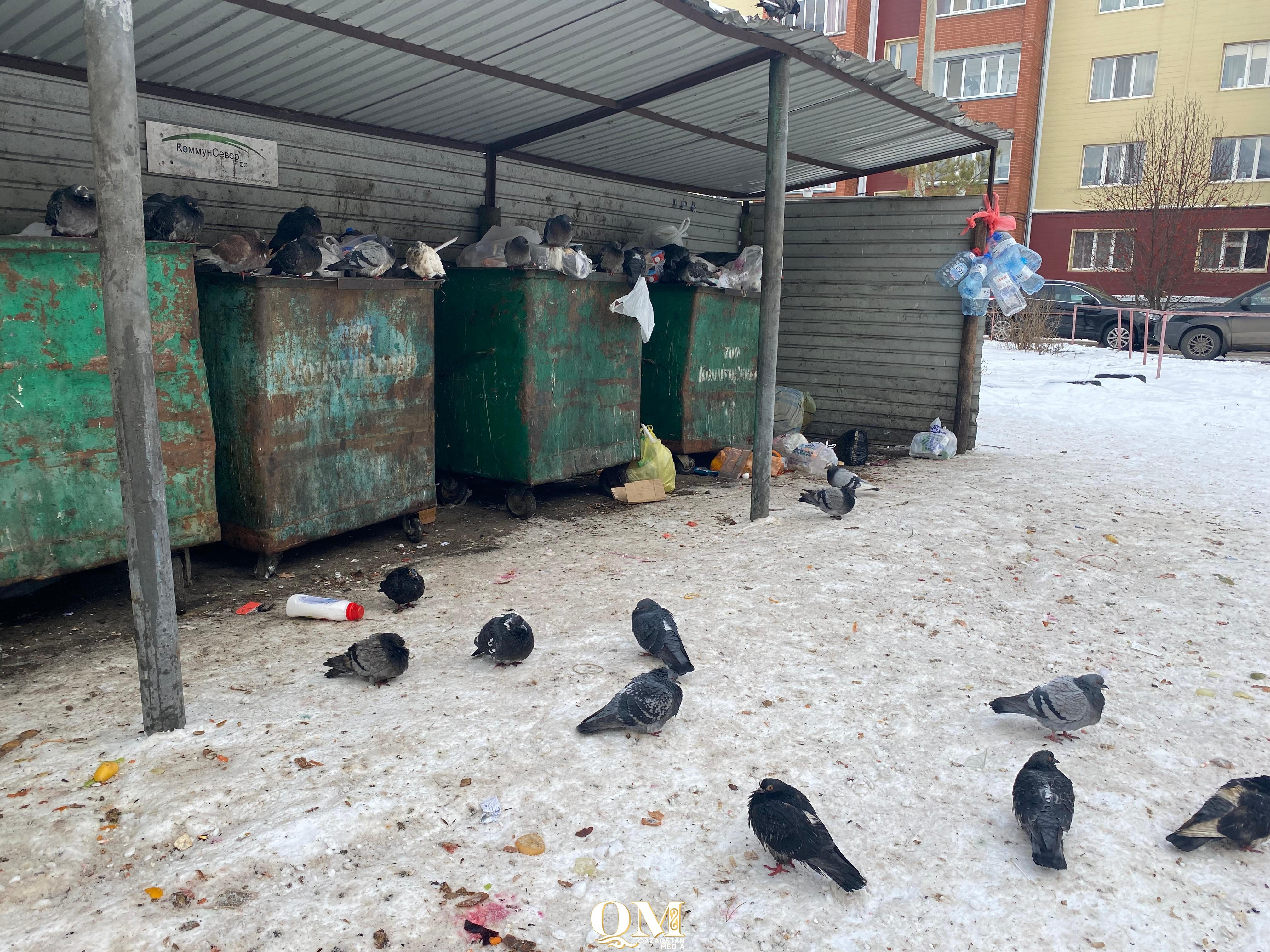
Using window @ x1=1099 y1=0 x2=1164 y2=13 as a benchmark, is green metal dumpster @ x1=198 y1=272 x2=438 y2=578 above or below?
below

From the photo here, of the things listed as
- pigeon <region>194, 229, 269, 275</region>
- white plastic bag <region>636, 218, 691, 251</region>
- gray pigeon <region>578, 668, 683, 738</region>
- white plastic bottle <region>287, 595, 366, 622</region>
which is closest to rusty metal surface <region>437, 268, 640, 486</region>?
white plastic bag <region>636, 218, 691, 251</region>

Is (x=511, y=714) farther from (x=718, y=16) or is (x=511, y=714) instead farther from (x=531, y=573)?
(x=718, y=16)

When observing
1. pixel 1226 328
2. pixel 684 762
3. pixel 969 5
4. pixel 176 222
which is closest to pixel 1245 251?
pixel 1226 328

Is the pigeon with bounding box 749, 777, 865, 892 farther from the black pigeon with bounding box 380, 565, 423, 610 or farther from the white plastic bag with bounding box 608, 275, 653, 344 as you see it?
the white plastic bag with bounding box 608, 275, 653, 344

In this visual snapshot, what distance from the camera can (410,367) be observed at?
5.37 metres

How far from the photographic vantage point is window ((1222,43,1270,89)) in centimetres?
2380

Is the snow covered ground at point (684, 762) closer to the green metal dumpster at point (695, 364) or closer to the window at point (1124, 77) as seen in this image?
the green metal dumpster at point (695, 364)

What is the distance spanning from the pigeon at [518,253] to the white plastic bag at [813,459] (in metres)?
3.32

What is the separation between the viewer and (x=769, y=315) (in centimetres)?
604

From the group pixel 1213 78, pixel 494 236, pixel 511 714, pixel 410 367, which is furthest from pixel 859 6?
pixel 511 714

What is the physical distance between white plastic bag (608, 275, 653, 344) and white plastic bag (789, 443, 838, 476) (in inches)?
81.9

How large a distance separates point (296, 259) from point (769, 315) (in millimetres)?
3013

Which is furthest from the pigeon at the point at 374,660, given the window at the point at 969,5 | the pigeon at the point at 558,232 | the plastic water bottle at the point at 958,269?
the window at the point at 969,5

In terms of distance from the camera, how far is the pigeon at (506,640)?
3592 millimetres
